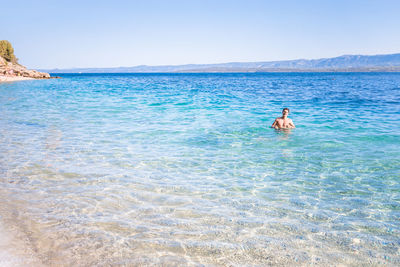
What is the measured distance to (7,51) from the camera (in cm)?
7319

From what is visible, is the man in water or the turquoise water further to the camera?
the man in water

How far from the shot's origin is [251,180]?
6227mm

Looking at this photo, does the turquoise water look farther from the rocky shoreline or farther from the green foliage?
the green foliage

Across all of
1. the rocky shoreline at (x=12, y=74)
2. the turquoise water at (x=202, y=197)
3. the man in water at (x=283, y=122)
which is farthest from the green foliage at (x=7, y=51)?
the man in water at (x=283, y=122)

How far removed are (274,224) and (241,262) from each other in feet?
3.67

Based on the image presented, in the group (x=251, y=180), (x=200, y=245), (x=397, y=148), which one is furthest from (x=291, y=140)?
(x=200, y=245)

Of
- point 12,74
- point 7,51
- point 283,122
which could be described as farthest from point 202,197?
point 7,51

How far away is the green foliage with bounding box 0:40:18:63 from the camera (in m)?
71.7

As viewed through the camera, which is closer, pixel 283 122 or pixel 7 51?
pixel 283 122

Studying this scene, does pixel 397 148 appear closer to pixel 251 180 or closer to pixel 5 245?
pixel 251 180

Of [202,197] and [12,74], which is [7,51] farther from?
[202,197]

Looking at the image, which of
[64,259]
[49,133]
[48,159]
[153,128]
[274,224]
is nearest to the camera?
[64,259]

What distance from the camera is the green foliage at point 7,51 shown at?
235 ft

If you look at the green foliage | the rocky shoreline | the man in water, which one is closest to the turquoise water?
the man in water
